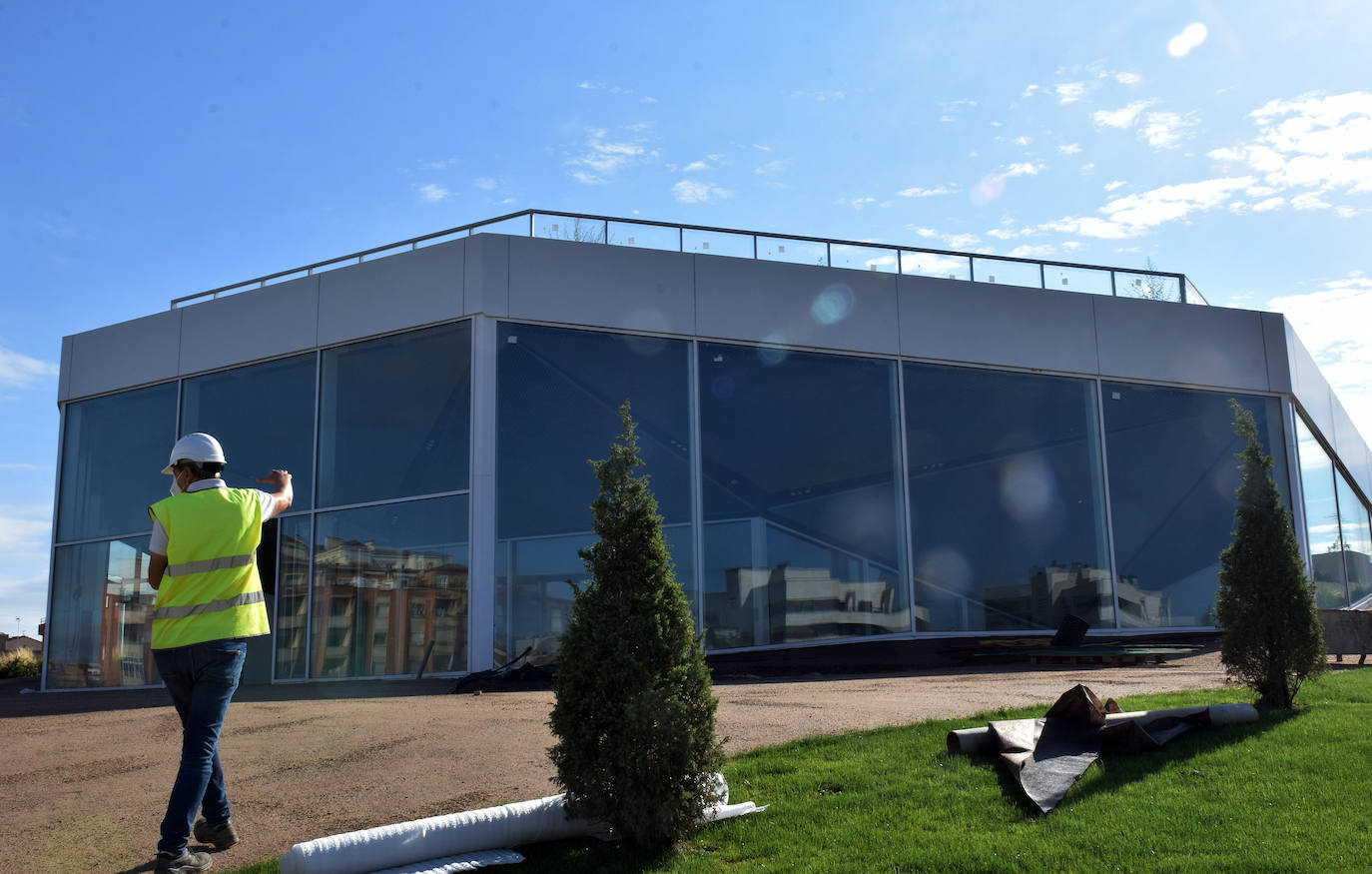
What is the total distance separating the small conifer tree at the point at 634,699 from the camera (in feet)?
14.8

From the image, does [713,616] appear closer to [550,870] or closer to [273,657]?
[273,657]

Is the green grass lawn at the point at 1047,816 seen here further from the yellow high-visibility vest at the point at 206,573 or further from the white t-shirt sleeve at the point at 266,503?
the white t-shirt sleeve at the point at 266,503

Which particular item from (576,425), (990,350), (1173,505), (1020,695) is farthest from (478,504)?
(1173,505)

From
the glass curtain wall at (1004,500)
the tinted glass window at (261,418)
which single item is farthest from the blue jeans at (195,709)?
the glass curtain wall at (1004,500)

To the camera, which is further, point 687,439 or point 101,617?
point 101,617

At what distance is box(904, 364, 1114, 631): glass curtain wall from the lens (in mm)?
15266

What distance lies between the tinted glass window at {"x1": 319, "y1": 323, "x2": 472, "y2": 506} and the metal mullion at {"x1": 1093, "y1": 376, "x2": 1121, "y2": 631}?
9621 millimetres

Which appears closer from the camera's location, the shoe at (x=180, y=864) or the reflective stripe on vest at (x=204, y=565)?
the shoe at (x=180, y=864)

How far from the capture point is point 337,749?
716 cm

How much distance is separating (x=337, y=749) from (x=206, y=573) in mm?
2943

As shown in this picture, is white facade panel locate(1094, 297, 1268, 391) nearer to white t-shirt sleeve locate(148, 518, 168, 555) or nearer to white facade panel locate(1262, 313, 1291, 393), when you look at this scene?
white facade panel locate(1262, 313, 1291, 393)

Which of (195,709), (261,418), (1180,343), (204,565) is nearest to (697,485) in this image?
(261,418)

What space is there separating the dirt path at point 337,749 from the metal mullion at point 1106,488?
4607mm

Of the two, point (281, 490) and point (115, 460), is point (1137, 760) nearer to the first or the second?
point (281, 490)
